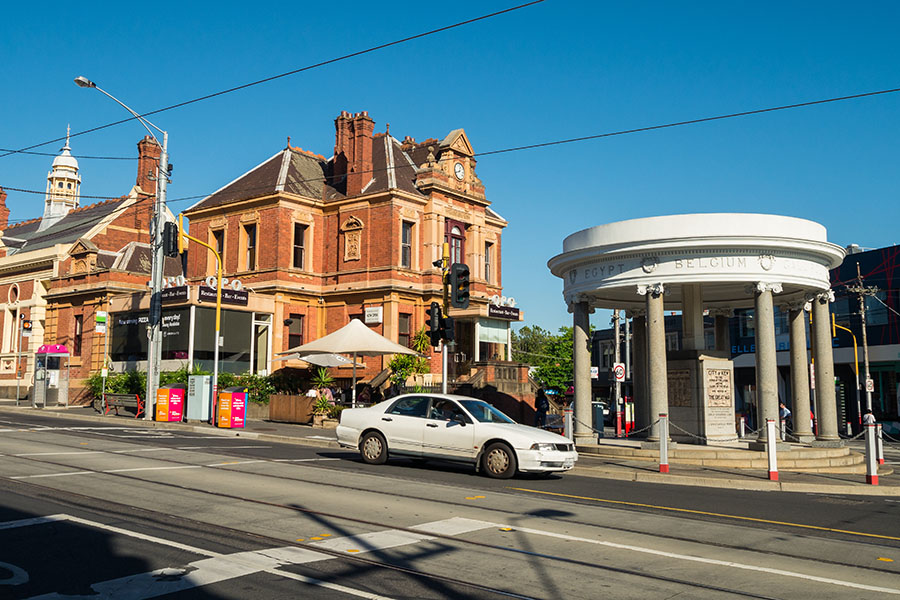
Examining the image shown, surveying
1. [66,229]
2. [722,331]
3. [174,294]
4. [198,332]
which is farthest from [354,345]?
[66,229]

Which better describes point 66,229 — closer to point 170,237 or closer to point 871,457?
point 170,237

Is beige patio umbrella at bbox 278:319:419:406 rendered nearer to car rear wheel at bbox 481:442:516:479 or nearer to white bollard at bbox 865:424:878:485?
car rear wheel at bbox 481:442:516:479

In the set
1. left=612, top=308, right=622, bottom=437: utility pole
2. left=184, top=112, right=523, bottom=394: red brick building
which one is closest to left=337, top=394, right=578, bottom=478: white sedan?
left=612, top=308, right=622, bottom=437: utility pole

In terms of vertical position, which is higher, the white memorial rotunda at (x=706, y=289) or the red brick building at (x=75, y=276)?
the red brick building at (x=75, y=276)

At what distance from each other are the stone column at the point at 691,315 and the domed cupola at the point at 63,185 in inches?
2339

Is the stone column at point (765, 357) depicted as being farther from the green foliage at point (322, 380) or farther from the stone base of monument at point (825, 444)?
the green foliage at point (322, 380)

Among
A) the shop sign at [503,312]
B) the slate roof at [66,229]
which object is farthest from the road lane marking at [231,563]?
the slate roof at [66,229]

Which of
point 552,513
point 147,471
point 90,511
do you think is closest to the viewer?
point 90,511

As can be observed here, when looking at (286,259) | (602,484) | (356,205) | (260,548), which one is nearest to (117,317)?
(286,259)

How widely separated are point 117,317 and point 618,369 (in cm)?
2670

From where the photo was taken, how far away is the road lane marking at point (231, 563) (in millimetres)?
6059

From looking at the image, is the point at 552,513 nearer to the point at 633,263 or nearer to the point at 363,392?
the point at 633,263

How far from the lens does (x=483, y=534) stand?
8.62m

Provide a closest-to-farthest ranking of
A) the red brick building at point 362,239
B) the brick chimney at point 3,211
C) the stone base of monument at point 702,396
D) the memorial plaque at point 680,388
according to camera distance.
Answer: the stone base of monument at point 702,396 → the memorial plaque at point 680,388 → the red brick building at point 362,239 → the brick chimney at point 3,211
